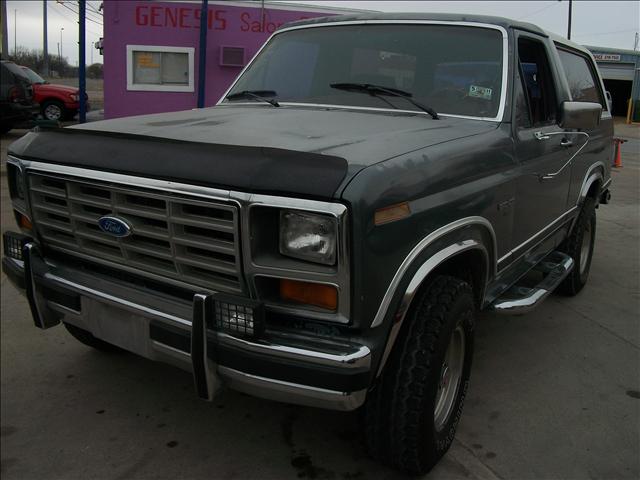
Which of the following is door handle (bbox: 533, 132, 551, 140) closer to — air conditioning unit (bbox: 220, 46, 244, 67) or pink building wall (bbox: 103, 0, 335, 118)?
pink building wall (bbox: 103, 0, 335, 118)

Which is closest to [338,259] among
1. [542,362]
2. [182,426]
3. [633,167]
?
[182,426]

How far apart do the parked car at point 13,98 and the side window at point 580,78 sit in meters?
14.5

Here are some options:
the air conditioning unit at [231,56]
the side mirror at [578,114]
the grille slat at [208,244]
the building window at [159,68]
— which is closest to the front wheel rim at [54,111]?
the building window at [159,68]

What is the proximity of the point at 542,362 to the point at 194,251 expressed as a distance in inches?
100

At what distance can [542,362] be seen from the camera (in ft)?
12.6

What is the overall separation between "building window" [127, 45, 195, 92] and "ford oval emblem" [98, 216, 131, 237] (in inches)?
394

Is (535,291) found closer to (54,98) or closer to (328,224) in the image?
(328,224)

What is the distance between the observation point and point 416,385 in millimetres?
2328

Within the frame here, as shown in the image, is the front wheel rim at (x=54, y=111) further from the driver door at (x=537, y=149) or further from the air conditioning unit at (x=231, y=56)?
the driver door at (x=537, y=149)

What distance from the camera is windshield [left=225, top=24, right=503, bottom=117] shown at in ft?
10.6

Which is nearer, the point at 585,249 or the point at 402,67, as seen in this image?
the point at 402,67

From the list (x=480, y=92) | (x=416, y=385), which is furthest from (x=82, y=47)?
(x=416, y=385)

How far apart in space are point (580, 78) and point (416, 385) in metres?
3.60

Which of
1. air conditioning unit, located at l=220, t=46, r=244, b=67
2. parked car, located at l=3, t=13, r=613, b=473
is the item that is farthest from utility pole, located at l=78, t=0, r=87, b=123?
parked car, located at l=3, t=13, r=613, b=473
